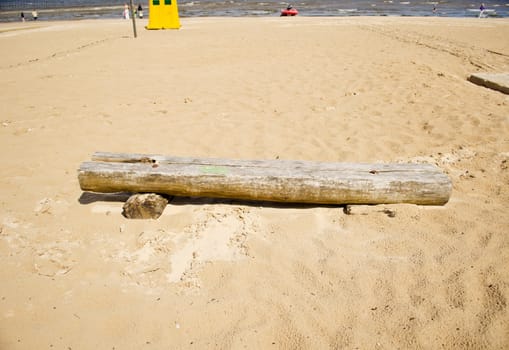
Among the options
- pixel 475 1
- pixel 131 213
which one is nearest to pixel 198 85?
pixel 131 213

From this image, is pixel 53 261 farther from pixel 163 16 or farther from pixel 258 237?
pixel 163 16

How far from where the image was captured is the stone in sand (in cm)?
317

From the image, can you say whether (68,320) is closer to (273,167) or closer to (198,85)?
(273,167)

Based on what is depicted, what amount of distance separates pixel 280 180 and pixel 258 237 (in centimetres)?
55

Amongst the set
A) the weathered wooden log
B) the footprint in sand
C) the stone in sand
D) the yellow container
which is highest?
the yellow container

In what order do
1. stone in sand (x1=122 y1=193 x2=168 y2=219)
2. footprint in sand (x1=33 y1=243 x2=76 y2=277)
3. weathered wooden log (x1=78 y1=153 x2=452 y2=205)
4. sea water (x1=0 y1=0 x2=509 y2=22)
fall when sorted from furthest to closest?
sea water (x1=0 y1=0 x2=509 y2=22), stone in sand (x1=122 y1=193 x2=168 y2=219), weathered wooden log (x1=78 y1=153 x2=452 y2=205), footprint in sand (x1=33 y1=243 x2=76 y2=277)

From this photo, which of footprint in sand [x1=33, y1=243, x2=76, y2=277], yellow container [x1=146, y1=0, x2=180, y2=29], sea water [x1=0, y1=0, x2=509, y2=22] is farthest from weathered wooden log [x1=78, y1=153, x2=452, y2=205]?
sea water [x1=0, y1=0, x2=509, y2=22]

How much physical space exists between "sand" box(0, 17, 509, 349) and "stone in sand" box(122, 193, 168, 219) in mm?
94

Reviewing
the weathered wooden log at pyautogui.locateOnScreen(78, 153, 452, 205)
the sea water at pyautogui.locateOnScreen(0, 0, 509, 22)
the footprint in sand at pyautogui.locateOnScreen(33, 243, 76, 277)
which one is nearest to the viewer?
the footprint in sand at pyautogui.locateOnScreen(33, 243, 76, 277)

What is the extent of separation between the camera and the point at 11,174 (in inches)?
159

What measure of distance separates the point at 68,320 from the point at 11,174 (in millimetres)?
2591

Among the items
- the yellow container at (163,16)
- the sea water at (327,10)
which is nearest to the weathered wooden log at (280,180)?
the yellow container at (163,16)

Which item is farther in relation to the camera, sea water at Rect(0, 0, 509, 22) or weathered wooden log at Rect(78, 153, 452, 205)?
sea water at Rect(0, 0, 509, 22)

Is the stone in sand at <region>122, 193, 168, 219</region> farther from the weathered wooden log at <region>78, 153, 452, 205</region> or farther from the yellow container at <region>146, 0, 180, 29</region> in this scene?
the yellow container at <region>146, 0, 180, 29</region>
